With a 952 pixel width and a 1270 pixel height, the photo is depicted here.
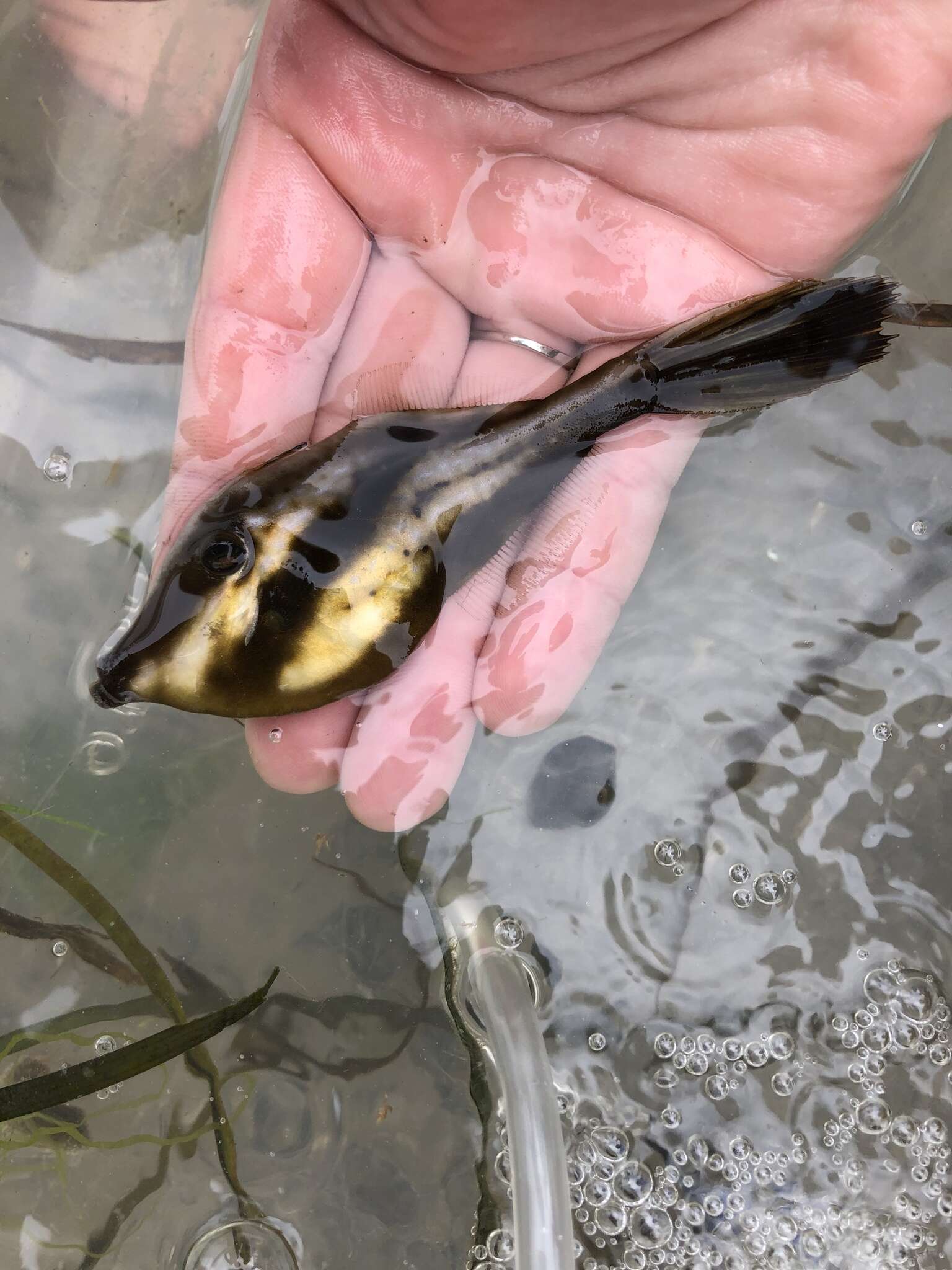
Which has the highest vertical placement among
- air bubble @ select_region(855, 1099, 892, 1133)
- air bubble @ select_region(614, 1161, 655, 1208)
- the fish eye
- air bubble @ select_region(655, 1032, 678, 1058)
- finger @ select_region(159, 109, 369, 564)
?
finger @ select_region(159, 109, 369, 564)

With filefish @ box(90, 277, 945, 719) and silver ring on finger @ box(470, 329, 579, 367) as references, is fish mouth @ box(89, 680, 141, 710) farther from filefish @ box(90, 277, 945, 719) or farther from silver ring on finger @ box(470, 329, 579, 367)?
silver ring on finger @ box(470, 329, 579, 367)

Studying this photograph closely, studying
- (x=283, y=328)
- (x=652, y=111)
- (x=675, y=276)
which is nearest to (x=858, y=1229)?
(x=675, y=276)

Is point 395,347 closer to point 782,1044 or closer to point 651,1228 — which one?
point 782,1044

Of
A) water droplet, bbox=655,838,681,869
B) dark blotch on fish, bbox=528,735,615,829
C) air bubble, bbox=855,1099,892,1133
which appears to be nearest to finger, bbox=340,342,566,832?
dark blotch on fish, bbox=528,735,615,829

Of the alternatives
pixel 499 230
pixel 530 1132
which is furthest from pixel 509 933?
pixel 499 230

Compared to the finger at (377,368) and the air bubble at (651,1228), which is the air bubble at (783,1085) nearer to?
the air bubble at (651,1228)

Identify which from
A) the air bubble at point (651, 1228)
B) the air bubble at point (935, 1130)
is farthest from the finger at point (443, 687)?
the air bubble at point (935, 1130)
